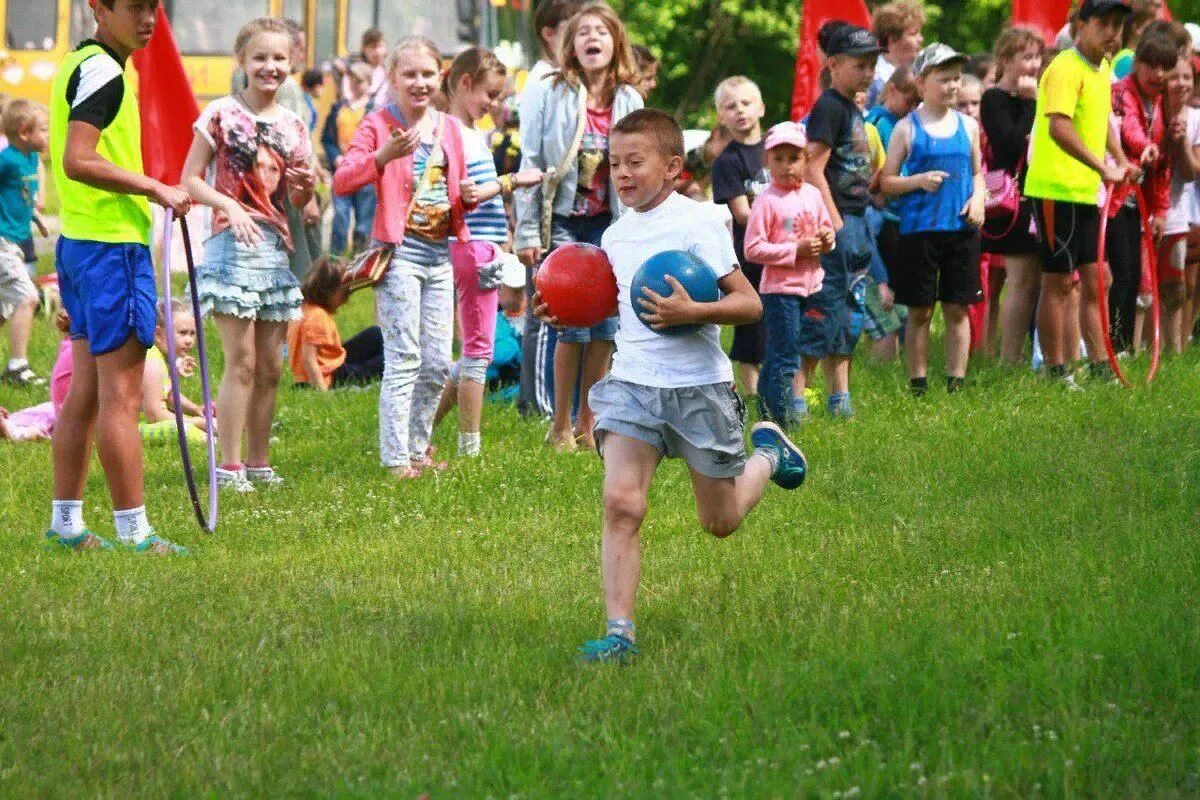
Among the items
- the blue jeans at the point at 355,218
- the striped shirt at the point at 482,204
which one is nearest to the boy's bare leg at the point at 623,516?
the striped shirt at the point at 482,204

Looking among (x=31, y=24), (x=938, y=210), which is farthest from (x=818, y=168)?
(x=31, y=24)

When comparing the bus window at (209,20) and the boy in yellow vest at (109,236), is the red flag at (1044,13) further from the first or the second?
the bus window at (209,20)

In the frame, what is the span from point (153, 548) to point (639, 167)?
2969 mm

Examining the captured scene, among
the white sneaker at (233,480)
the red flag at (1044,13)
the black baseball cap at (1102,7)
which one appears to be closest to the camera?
the white sneaker at (233,480)

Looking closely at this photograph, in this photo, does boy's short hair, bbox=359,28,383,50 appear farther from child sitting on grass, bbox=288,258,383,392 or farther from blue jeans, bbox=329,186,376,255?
child sitting on grass, bbox=288,258,383,392

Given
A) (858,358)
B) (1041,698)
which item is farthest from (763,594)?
(858,358)

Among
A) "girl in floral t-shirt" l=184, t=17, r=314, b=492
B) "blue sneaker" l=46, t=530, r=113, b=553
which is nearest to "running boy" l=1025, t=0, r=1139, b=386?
"girl in floral t-shirt" l=184, t=17, r=314, b=492

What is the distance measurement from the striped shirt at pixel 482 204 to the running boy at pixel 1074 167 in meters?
3.33

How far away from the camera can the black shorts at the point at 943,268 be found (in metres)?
11.3

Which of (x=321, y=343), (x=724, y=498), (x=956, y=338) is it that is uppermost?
(x=724, y=498)

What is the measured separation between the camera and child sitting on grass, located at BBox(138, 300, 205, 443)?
11.2 metres

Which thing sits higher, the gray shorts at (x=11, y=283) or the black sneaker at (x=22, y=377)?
the gray shorts at (x=11, y=283)

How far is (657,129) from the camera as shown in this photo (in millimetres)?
6000

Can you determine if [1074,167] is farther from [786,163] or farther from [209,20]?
[209,20]
